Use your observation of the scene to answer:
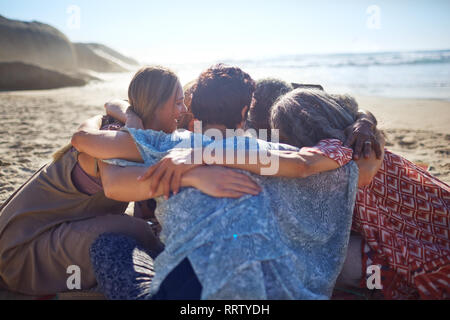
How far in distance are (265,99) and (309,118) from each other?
86 centimetres

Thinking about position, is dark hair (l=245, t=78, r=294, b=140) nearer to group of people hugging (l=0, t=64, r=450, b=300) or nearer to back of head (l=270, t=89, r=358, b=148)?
group of people hugging (l=0, t=64, r=450, b=300)

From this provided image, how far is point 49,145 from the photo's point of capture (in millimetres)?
6023

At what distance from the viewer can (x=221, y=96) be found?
6.98ft

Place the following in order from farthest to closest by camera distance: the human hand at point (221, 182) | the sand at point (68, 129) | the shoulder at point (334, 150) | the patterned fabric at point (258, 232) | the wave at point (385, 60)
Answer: the wave at point (385, 60) < the sand at point (68, 129) < the shoulder at point (334, 150) < the human hand at point (221, 182) < the patterned fabric at point (258, 232)

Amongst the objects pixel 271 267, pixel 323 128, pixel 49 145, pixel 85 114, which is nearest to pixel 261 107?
pixel 323 128

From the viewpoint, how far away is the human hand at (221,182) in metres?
1.71

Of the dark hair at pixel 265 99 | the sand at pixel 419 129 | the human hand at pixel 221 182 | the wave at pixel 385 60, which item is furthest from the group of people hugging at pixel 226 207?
the wave at pixel 385 60

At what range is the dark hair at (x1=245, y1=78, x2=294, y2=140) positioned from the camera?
316 cm

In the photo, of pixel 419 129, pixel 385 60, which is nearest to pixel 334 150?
pixel 419 129

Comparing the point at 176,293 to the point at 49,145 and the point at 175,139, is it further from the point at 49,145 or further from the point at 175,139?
the point at 49,145

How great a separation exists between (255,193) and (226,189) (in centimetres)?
14

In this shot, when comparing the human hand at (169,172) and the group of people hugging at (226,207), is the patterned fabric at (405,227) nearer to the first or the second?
the group of people hugging at (226,207)

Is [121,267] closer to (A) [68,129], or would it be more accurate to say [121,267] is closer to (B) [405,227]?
(B) [405,227]

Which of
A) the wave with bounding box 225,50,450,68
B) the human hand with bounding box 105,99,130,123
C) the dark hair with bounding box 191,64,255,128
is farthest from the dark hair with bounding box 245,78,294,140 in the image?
the wave with bounding box 225,50,450,68
